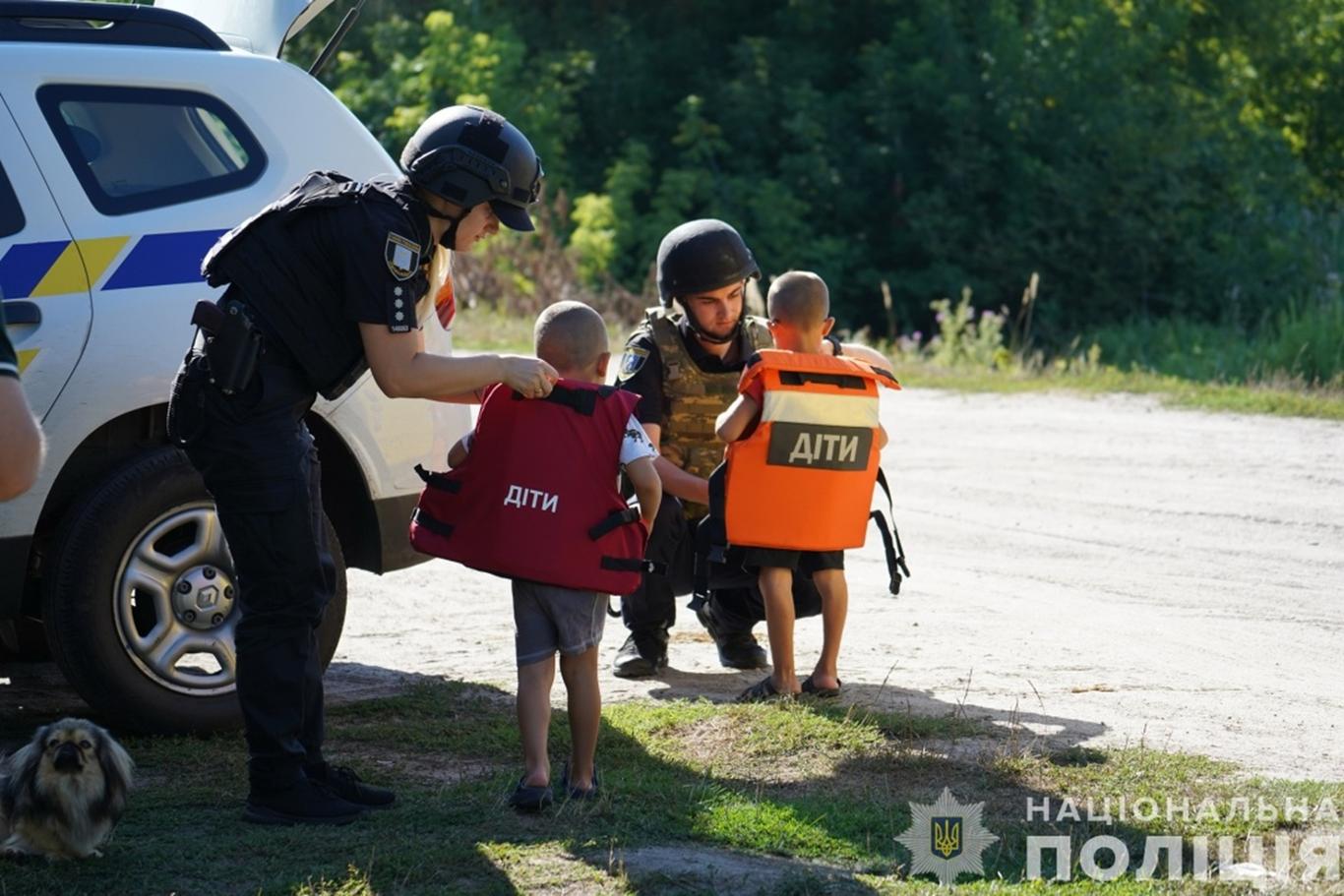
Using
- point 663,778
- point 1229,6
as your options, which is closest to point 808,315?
point 663,778

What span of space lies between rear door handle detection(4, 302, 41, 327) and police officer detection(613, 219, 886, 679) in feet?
6.36

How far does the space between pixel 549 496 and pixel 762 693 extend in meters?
1.57

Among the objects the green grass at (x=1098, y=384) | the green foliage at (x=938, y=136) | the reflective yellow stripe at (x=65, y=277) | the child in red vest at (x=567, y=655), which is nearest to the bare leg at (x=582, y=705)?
the child in red vest at (x=567, y=655)

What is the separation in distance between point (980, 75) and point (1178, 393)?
1627 centimetres

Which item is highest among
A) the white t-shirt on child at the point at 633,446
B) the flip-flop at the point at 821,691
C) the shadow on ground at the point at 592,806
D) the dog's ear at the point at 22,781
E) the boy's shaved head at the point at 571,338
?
the boy's shaved head at the point at 571,338

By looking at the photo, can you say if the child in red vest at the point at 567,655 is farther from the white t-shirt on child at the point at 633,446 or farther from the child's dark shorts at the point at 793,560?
the child's dark shorts at the point at 793,560

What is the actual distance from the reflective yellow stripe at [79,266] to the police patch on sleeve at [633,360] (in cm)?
173

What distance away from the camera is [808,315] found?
6.08 m

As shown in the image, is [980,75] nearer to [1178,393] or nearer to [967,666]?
[1178,393]

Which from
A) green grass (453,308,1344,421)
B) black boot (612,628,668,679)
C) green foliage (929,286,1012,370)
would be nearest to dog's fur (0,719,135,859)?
black boot (612,628,668,679)

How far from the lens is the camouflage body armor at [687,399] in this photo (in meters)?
6.53

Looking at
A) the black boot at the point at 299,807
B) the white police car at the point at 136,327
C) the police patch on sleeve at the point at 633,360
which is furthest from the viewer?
the police patch on sleeve at the point at 633,360

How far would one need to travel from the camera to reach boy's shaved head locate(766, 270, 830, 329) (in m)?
6.08

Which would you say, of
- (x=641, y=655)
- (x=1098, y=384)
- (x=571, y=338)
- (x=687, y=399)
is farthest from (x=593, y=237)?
(x=571, y=338)
